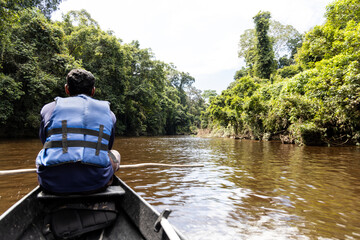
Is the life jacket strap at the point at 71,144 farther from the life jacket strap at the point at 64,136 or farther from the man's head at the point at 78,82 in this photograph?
the man's head at the point at 78,82

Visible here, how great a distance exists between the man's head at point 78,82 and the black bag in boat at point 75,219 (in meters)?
1.03

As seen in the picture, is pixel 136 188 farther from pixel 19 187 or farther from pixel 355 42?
pixel 355 42

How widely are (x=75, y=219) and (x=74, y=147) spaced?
0.61 meters

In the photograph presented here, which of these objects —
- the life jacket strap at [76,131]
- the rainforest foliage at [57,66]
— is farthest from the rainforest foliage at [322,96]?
the rainforest foliage at [57,66]

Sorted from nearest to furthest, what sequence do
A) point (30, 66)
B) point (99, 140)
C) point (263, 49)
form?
1. point (99, 140)
2. point (30, 66)
3. point (263, 49)

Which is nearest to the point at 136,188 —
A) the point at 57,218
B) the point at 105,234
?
the point at 105,234

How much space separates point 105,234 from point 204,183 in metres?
2.35

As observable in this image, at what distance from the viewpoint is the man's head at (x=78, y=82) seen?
1.99m

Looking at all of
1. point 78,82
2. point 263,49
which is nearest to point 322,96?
point 78,82

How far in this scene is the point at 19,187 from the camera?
11.2 ft

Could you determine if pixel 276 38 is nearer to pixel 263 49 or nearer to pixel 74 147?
pixel 263 49

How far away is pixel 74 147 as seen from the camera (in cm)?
168

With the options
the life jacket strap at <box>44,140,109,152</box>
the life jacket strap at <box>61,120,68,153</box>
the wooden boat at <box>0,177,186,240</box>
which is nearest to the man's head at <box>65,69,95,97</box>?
the life jacket strap at <box>61,120,68,153</box>

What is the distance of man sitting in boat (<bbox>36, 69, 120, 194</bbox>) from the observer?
65.7 inches
